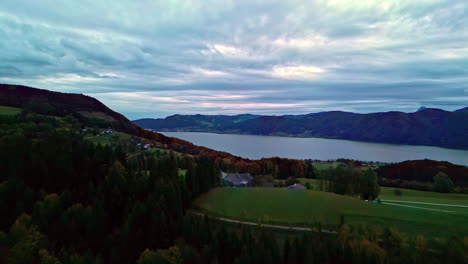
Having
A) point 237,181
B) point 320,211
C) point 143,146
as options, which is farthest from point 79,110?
point 320,211

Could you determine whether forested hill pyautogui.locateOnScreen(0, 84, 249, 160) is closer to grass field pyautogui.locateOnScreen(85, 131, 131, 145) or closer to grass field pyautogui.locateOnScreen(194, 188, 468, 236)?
grass field pyautogui.locateOnScreen(85, 131, 131, 145)

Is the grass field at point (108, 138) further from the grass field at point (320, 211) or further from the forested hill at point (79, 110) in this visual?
the grass field at point (320, 211)

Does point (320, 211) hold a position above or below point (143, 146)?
below

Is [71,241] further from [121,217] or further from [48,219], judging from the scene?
[121,217]

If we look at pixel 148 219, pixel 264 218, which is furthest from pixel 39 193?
pixel 264 218

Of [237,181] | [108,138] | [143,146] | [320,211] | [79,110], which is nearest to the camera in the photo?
[320,211]

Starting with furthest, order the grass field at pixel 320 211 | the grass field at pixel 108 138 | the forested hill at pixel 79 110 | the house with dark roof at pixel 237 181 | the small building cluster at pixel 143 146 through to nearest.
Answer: the forested hill at pixel 79 110, the small building cluster at pixel 143 146, the grass field at pixel 108 138, the house with dark roof at pixel 237 181, the grass field at pixel 320 211

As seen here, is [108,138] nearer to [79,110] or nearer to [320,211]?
[79,110]

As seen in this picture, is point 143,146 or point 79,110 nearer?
point 143,146

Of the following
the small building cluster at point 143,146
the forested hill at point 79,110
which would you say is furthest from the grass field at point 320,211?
the forested hill at point 79,110
